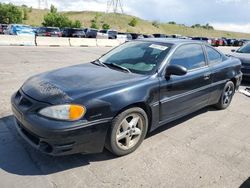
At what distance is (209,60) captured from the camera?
5.34 metres

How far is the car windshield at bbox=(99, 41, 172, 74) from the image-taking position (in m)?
4.24

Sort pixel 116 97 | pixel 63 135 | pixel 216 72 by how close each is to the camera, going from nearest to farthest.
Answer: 1. pixel 63 135
2. pixel 116 97
3. pixel 216 72

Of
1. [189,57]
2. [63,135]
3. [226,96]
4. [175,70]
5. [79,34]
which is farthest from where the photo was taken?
[79,34]

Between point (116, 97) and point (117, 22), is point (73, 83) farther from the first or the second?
point (117, 22)

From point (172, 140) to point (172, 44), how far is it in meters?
1.53

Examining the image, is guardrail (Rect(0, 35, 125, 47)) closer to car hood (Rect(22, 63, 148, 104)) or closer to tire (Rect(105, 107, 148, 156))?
car hood (Rect(22, 63, 148, 104))

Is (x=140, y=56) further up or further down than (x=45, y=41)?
further up

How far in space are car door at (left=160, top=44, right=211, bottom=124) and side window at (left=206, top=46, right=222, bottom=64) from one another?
23 centimetres

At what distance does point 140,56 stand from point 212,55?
1.79 meters

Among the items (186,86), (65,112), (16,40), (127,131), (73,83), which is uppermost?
(73,83)

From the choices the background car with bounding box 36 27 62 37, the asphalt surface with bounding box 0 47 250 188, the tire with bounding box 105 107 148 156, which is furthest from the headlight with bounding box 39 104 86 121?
the background car with bounding box 36 27 62 37

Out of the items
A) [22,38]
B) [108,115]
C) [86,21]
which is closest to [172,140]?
[108,115]

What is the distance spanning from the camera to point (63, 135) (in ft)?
10.3

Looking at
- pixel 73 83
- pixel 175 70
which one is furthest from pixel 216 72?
pixel 73 83
